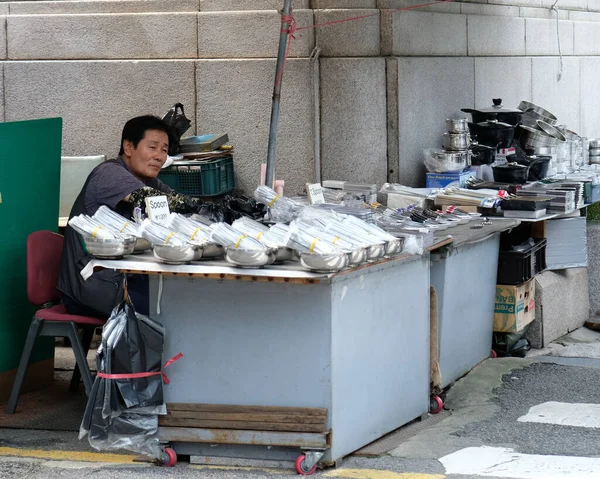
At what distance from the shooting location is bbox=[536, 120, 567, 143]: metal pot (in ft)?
32.6

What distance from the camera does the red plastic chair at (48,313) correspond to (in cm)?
620

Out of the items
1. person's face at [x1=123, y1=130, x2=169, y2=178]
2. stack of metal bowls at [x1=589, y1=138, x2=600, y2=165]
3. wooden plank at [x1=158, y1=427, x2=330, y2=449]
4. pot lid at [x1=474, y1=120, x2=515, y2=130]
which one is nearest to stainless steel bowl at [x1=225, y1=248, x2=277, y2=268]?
wooden plank at [x1=158, y1=427, x2=330, y2=449]

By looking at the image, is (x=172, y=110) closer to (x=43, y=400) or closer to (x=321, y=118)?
(x=321, y=118)

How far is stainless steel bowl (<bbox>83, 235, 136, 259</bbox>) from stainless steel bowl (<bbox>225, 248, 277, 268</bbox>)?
55 cm

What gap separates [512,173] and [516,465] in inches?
145

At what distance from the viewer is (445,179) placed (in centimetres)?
857

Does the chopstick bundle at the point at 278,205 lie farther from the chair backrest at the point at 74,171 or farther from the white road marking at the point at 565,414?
the chair backrest at the point at 74,171

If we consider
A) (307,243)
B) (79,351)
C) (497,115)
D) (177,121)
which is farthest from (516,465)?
(497,115)

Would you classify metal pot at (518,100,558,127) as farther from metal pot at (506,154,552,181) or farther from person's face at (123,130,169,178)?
person's face at (123,130,169,178)

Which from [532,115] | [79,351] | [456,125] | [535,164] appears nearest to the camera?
[79,351]

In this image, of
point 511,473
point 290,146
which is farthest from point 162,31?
point 511,473

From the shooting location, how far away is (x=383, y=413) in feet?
18.9

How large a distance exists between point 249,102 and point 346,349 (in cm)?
386

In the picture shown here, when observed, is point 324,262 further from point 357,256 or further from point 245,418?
point 245,418
